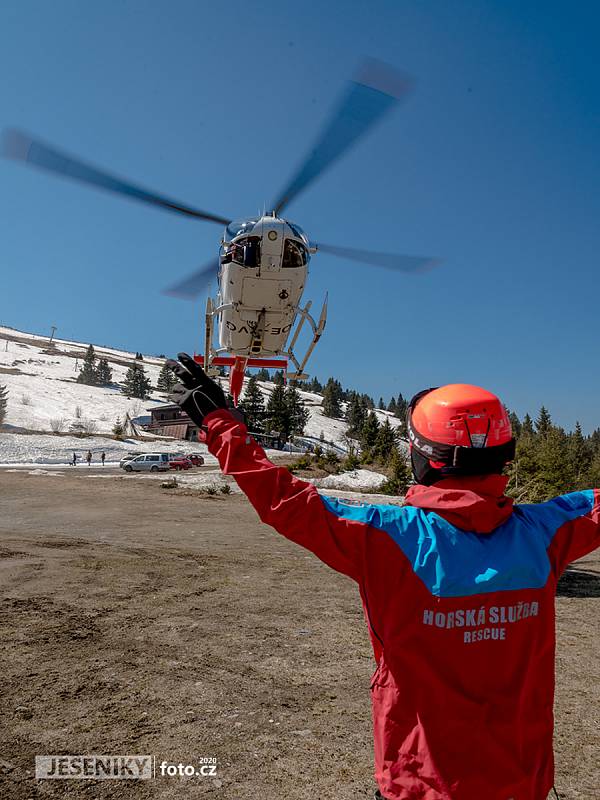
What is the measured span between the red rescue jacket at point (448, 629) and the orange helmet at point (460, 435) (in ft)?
0.34

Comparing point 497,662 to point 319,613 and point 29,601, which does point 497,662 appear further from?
point 29,601

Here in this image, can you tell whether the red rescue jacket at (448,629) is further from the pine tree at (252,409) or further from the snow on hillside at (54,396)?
the snow on hillside at (54,396)

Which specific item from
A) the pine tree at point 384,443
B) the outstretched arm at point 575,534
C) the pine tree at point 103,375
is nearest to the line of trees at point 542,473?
the outstretched arm at point 575,534

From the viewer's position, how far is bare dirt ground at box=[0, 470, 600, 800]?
11.7ft

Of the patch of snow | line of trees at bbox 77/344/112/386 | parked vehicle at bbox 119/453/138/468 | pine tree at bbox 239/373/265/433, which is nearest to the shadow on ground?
pine tree at bbox 239/373/265/433

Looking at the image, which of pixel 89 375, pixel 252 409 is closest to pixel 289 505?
pixel 252 409

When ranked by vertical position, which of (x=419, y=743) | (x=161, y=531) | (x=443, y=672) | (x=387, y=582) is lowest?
(x=161, y=531)

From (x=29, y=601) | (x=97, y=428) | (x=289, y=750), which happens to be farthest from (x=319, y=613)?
(x=97, y=428)

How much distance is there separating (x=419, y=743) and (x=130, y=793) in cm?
262

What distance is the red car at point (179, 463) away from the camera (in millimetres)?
37994

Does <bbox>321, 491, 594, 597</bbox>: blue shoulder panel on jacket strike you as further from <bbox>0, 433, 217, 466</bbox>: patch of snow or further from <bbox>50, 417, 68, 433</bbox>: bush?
<bbox>50, 417, 68, 433</bbox>: bush

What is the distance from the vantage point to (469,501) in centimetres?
177

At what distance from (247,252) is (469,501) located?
8.75m

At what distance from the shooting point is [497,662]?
1.76 meters
